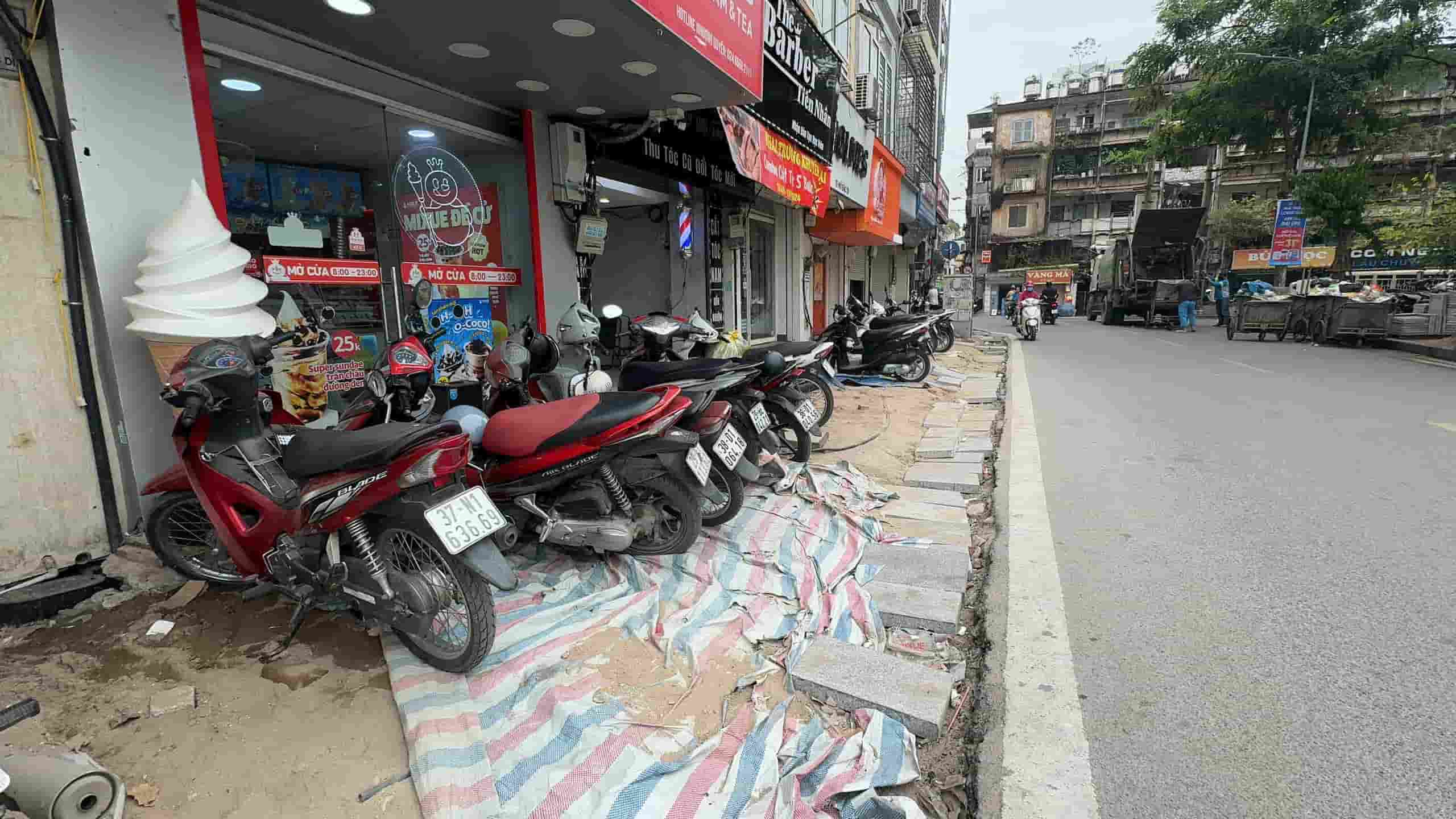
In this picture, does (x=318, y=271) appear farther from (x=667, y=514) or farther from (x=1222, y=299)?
(x=1222, y=299)

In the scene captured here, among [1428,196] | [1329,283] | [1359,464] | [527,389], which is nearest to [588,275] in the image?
[527,389]

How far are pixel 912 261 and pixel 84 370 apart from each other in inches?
1126

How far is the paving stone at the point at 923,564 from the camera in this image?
3393 mm

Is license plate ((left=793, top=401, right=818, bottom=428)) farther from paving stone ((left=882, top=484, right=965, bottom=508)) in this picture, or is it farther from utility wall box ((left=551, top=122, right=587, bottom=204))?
utility wall box ((left=551, top=122, right=587, bottom=204))

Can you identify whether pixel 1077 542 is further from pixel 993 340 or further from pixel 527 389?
pixel 993 340

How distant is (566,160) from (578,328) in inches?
88.0

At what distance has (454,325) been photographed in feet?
18.3

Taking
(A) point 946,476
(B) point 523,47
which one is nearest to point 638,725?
(A) point 946,476

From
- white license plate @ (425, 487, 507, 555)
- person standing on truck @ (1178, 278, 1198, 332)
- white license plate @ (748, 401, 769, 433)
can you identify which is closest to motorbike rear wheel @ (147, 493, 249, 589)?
white license plate @ (425, 487, 507, 555)

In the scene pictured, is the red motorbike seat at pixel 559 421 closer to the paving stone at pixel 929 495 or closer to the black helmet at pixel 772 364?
the black helmet at pixel 772 364

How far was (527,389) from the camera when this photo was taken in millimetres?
4066

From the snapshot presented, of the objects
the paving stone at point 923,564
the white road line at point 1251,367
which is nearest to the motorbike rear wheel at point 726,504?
the paving stone at point 923,564

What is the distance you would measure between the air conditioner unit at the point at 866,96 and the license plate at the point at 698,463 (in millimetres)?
11644

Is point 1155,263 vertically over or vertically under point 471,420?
over
